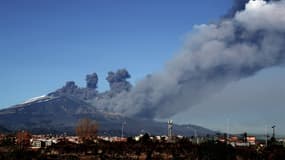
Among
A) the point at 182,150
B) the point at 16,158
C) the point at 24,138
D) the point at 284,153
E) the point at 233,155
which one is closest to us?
the point at 16,158

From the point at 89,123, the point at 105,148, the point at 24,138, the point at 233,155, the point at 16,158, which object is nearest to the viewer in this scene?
the point at 16,158

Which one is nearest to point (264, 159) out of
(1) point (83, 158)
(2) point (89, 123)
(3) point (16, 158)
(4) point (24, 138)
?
(1) point (83, 158)

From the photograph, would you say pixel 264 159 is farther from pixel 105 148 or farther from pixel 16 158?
pixel 16 158

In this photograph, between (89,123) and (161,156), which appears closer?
(161,156)

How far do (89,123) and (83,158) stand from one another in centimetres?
8791

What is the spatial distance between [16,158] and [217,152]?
24.9 meters

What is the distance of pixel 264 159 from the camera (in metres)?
63.7

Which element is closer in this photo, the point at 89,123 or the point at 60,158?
the point at 60,158

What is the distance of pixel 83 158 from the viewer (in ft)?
204

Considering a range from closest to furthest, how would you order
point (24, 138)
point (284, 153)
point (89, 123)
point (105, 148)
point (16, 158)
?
point (16, 158) → point (284, 153) → point (105, 148) → point (24, 138) → point (89, 123)

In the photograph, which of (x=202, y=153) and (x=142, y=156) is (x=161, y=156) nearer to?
(x=142, y=156)

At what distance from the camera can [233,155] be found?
60594 millimetres

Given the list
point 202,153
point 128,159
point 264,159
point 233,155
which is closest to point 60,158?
point 128,159

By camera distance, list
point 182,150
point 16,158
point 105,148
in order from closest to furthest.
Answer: point 16,158 < point 182,150 < point 105,148
